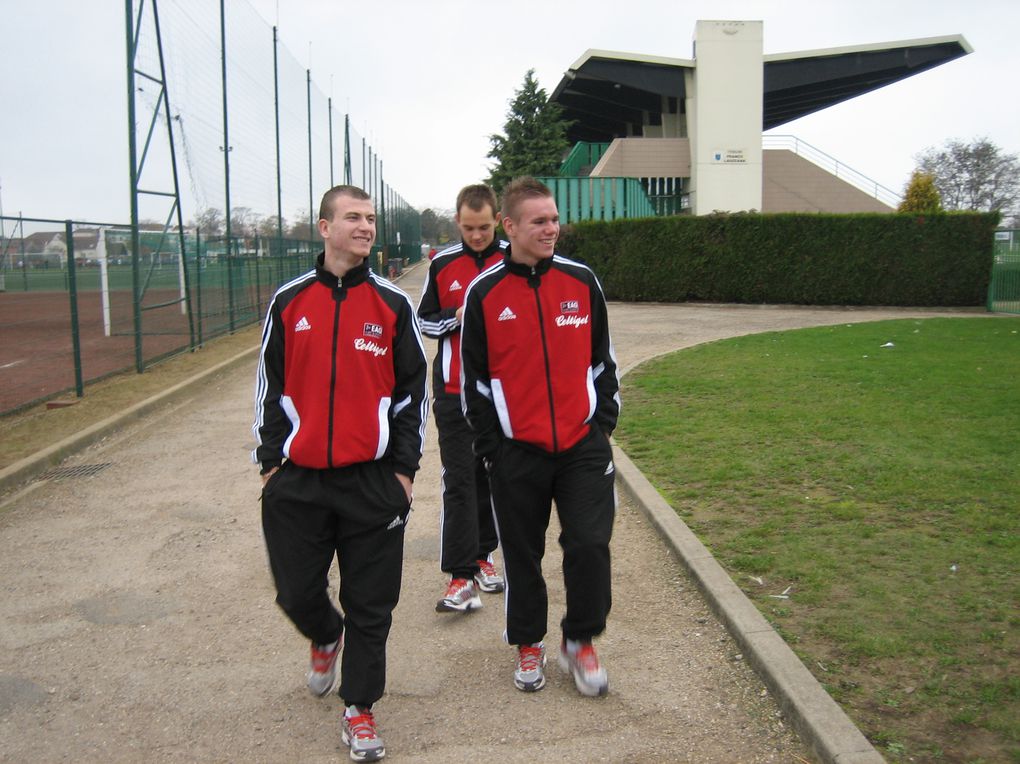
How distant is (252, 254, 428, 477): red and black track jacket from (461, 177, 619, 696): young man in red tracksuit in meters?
0.33

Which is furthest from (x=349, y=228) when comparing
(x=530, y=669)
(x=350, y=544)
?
(x=530, y=669)

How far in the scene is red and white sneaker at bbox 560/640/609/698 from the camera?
3834 millimetres

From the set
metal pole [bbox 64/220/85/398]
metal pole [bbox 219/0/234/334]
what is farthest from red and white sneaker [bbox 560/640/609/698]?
metal pole [bbox 219/0/234/334]

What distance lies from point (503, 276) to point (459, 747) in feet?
5.73

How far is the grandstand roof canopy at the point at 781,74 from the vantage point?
4200 cm

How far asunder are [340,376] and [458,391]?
54.2 inches

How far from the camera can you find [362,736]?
3.36m

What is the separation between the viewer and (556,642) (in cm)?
441

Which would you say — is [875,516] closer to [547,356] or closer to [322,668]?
[547,356]

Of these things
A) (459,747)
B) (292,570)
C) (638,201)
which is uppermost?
(638,201)

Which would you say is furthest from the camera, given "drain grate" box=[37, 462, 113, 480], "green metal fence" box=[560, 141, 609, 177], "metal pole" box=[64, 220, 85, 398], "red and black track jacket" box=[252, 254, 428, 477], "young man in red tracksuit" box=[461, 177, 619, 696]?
"green metal fence" box=[560, 141, 609, 177]

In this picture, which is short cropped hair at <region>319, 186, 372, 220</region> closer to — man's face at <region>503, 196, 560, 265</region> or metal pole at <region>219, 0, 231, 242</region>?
man's face at <region>503, 196, 560, 265</region>

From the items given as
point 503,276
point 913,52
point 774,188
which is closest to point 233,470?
point 503,276

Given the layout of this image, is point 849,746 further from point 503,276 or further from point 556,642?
point 503,276
